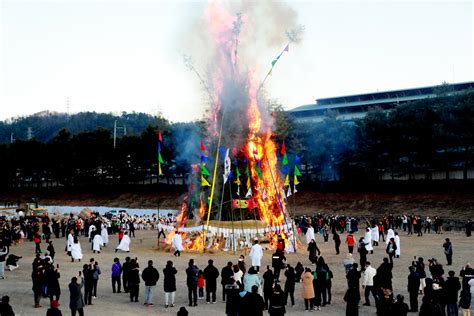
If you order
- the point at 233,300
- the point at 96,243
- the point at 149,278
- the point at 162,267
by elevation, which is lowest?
the point at 162,267

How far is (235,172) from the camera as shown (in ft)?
119

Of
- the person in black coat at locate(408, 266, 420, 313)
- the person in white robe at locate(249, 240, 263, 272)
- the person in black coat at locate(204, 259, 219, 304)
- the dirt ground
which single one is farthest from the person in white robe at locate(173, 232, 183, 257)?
the person in black coat at locate(408, 266, 420, 313)

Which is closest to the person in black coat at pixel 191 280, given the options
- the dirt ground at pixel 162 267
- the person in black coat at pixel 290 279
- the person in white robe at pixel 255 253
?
the dirt ground at pixel 162 267

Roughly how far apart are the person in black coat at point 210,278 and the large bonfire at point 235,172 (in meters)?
13.2

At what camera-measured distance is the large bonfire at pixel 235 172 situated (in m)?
33.7

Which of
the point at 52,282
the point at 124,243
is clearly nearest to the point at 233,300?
the point at 52,282

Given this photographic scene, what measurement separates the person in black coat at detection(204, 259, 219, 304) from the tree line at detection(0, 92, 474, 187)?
21.3 metres

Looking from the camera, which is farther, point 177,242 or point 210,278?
point 177,242

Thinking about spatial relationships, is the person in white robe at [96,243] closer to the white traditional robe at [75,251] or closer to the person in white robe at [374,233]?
the white traditional robe at [75,251]

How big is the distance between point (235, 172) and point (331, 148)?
38417 mm

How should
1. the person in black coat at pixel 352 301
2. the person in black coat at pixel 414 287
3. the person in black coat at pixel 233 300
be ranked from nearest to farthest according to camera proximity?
the person in black coat at pixel 352 301 → the person in black coat at pixel 233 300 → the person in black coat at pixel 414 287

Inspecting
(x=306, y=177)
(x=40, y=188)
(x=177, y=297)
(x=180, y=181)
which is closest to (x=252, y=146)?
(x=177, y=297)

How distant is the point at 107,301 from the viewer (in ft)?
65.0

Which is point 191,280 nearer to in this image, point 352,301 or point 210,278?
point 210,278
